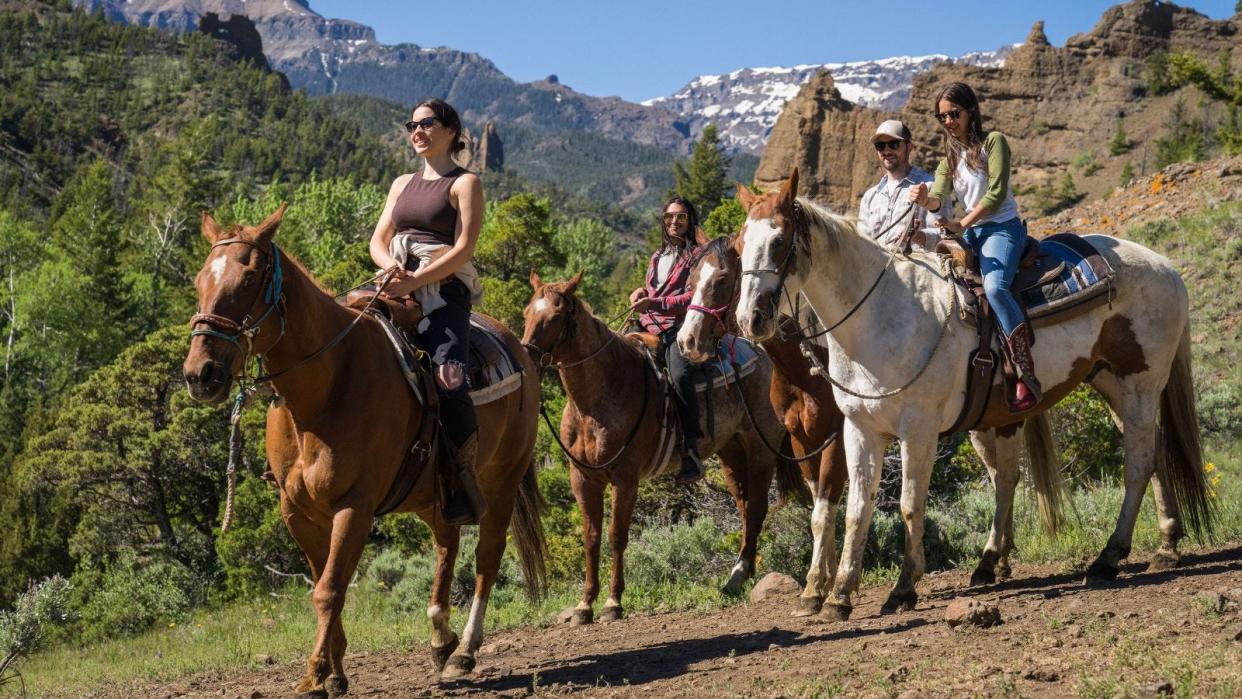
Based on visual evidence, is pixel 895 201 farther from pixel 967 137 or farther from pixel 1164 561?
pixel 1164 561

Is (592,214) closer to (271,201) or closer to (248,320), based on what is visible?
(271,201)

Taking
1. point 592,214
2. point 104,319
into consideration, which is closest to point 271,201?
point 104,319

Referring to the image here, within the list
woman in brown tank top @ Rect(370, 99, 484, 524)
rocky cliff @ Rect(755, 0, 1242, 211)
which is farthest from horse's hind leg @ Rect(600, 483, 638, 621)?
rocky cliff @ Rect(755, 0, 1242, 211)

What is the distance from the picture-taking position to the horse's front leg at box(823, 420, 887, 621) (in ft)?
24.3

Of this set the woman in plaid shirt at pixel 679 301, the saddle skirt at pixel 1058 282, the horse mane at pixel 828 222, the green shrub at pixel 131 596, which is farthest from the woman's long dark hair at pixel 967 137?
the green shrub at pixel 131 596

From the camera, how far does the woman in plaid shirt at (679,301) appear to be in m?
10.3

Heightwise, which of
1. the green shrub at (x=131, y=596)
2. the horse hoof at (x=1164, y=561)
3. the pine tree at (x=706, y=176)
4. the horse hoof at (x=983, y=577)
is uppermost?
the pine tree at (x=706, y=176)

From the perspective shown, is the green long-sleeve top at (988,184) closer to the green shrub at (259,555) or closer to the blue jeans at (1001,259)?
the blue jeans at (1001,259)

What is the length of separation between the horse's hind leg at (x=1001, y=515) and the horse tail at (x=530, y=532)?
3332mm

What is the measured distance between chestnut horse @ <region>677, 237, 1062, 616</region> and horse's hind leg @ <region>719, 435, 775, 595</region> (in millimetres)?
1691

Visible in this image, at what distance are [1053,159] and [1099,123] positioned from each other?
5047 millimetres

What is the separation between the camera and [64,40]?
554ft

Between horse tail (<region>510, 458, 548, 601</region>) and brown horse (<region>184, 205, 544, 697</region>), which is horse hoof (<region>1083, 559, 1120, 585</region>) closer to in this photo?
horse tail (<region>510, 458, 548, 601</region>)

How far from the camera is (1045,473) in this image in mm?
9227
